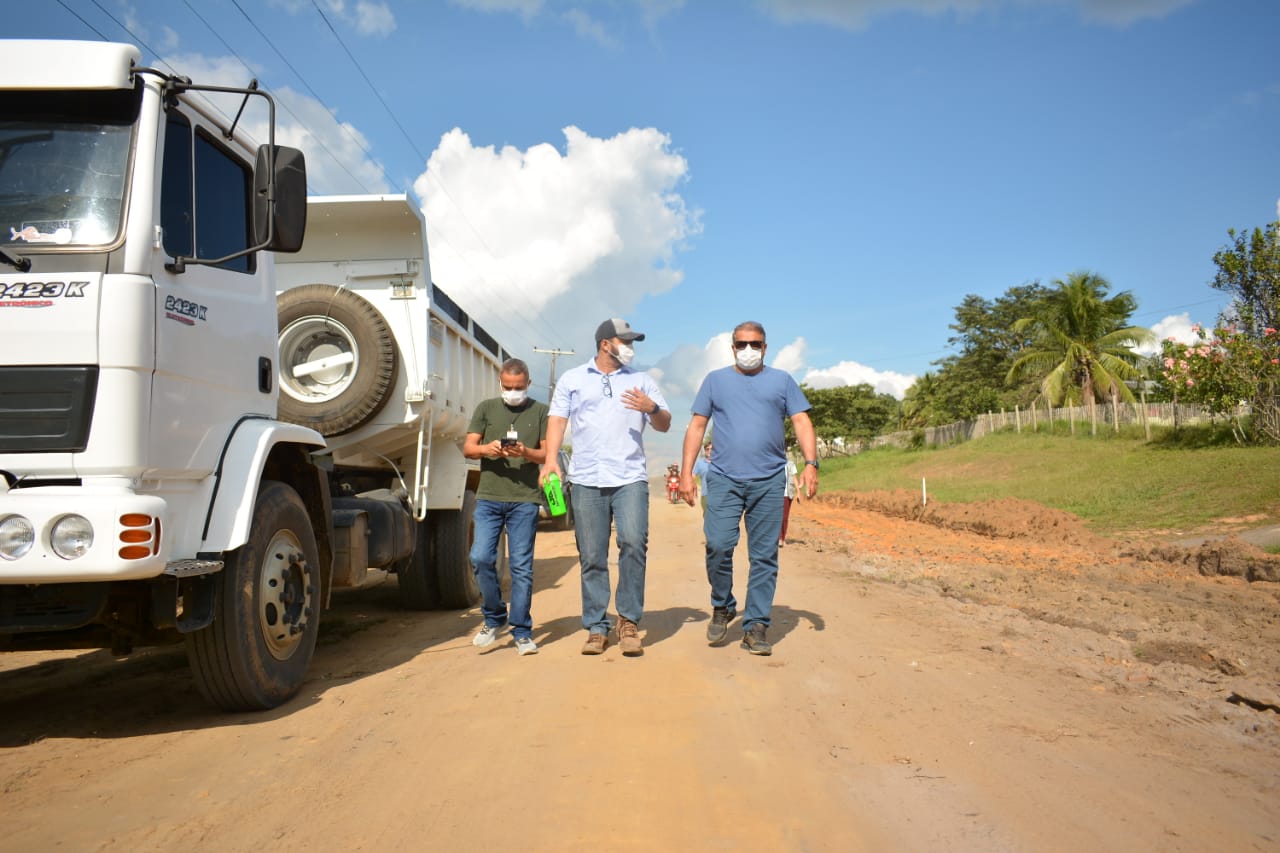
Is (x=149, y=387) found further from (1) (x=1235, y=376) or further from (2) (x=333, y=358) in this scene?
(1) (x=1235, y=376)

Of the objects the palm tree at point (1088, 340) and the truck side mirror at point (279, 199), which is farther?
the palm tree at point (1088, 340)

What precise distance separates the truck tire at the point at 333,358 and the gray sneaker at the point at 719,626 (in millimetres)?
3254

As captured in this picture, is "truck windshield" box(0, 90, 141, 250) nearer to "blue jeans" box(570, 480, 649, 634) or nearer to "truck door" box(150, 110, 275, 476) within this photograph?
"truck door" box(150, 110, 275, 476)

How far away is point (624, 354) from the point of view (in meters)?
6.06

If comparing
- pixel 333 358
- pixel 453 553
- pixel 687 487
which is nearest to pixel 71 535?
pixel 687 487

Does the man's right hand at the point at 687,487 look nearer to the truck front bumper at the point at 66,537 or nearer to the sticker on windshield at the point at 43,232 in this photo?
the truck front bumper at the point at 66,537

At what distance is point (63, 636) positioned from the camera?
454cm

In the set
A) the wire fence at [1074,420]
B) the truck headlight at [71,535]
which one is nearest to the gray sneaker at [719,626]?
the truck headlight at [71,535]

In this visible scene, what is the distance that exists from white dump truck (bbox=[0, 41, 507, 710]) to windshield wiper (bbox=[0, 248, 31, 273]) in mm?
12

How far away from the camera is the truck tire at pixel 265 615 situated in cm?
458

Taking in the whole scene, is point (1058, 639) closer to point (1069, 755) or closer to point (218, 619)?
point (1069, 755)

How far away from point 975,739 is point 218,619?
11.7ft

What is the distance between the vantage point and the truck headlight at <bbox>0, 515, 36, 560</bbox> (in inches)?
149

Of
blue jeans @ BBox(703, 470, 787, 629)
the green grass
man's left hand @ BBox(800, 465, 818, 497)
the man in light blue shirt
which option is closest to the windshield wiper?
the man in light blue shirt
